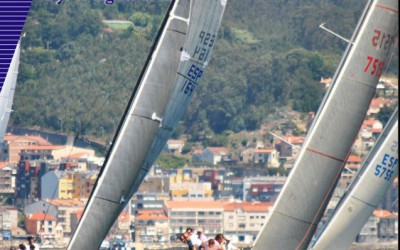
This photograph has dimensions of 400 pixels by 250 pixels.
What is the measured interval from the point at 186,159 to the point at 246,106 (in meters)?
5.35

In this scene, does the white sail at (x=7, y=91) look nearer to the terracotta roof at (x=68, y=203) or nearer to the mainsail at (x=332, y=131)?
the mainsail at (x=332, y=131)

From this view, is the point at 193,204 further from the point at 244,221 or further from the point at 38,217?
the point at 38,217

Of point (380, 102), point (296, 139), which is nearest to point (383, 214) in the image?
point (296, 139)

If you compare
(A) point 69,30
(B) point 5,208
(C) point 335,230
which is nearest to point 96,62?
(A) point 69,30

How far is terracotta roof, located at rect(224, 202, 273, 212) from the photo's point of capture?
197 ft

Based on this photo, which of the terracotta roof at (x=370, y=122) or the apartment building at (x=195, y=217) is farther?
the terracotta roof at (x=370, y=122)

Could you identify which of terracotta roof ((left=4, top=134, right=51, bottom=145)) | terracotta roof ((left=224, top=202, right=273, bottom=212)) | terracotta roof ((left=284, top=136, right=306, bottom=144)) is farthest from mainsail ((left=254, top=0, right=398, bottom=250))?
terracotta roof ((left=284, top=136, right=306, bottom=144))

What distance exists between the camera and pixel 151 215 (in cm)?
5956

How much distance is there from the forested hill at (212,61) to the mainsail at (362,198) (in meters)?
48.4

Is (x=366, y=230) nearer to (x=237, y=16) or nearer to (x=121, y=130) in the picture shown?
(x=237, y=16)

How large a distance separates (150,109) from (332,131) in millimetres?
1948

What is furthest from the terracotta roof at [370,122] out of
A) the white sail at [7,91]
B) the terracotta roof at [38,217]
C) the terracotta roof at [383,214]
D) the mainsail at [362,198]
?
the mainsail at [362,198]

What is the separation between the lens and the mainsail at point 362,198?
17.5 meters

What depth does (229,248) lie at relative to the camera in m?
16.3
